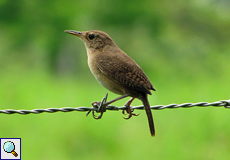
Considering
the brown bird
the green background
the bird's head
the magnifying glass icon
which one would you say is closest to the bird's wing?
the brown bird

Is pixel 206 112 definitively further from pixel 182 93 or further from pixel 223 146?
pixel 182 93

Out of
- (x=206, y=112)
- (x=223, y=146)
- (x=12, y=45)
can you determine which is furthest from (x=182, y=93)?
(x=12, y=45)

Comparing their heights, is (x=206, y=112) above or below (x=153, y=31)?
below

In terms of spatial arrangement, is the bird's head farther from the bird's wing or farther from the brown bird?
the bird's wing

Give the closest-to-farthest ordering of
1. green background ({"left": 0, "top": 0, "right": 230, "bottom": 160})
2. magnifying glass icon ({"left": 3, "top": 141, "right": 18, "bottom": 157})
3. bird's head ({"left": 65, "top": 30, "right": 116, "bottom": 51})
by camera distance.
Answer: magnifying glass icon ({"left": 3, "top": 141, "right": 18, "bottom": 157}) → bird's head ({"left": 65, "top": 30, "right": 116, "bottom": 51}) → green background ({"left": 0, "top": 0, "right": 230, "bottom": 160})

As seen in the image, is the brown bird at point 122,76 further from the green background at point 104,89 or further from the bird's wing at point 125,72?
the green background at point 104,89

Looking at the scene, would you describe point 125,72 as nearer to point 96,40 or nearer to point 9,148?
point 96,40
